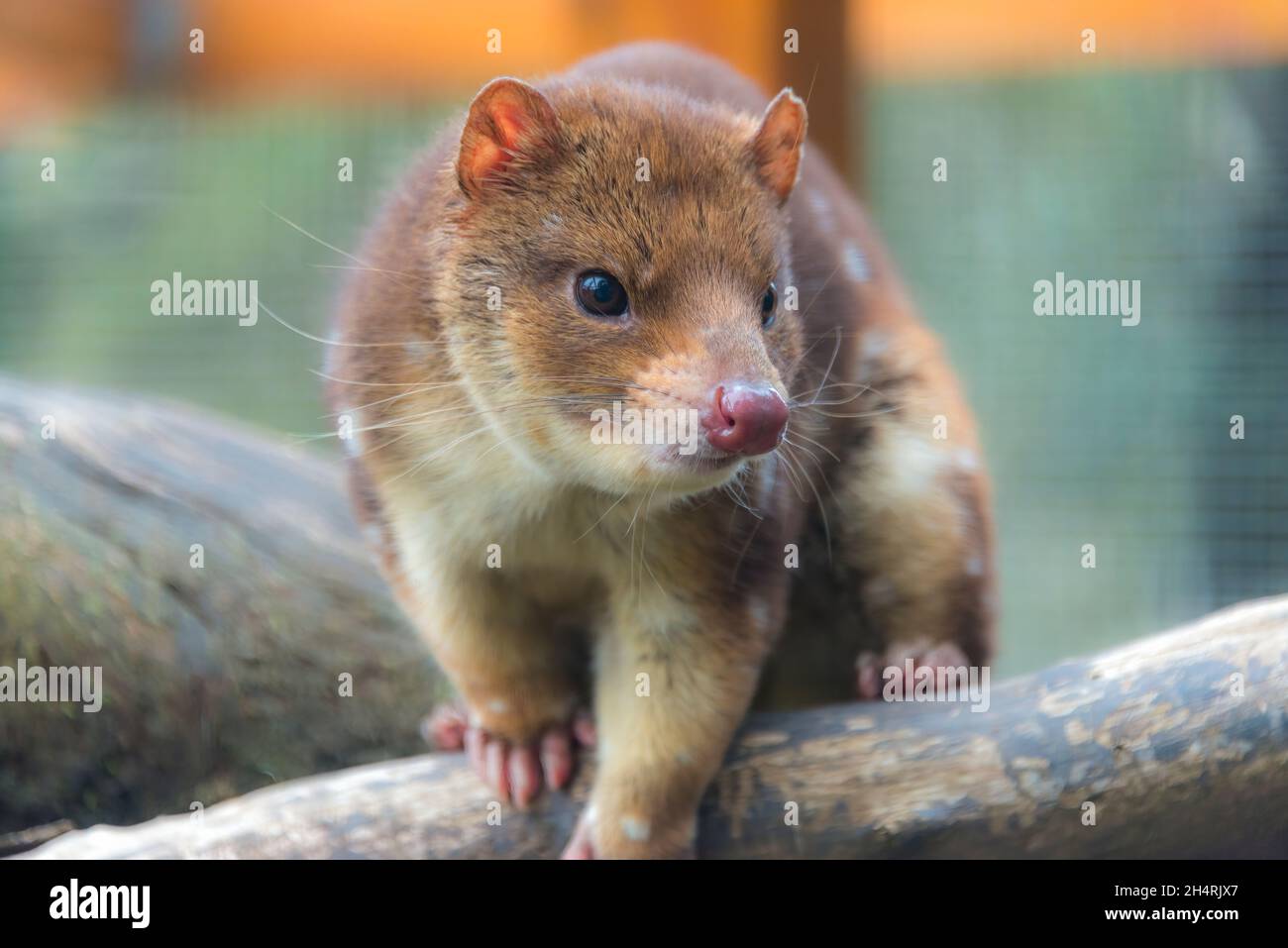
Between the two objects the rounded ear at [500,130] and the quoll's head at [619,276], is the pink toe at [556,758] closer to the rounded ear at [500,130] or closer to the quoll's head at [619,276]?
the quoll's head at [619,276]

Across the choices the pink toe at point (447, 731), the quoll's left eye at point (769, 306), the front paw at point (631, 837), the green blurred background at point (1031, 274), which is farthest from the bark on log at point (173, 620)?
the quoll's left eye at point (769, 306)

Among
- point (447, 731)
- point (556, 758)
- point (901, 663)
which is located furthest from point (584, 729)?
point (901, 663)

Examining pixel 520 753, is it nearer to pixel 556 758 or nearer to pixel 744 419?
pixel 556 758

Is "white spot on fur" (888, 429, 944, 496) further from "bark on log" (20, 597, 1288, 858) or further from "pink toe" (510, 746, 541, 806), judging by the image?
"pink toe" (510, 746, 541, 806)

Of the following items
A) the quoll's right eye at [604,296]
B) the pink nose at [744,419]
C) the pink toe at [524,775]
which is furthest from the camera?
the pink toe at [524,775]

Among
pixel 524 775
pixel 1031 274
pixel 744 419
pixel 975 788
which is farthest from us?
pixel 1031 274
